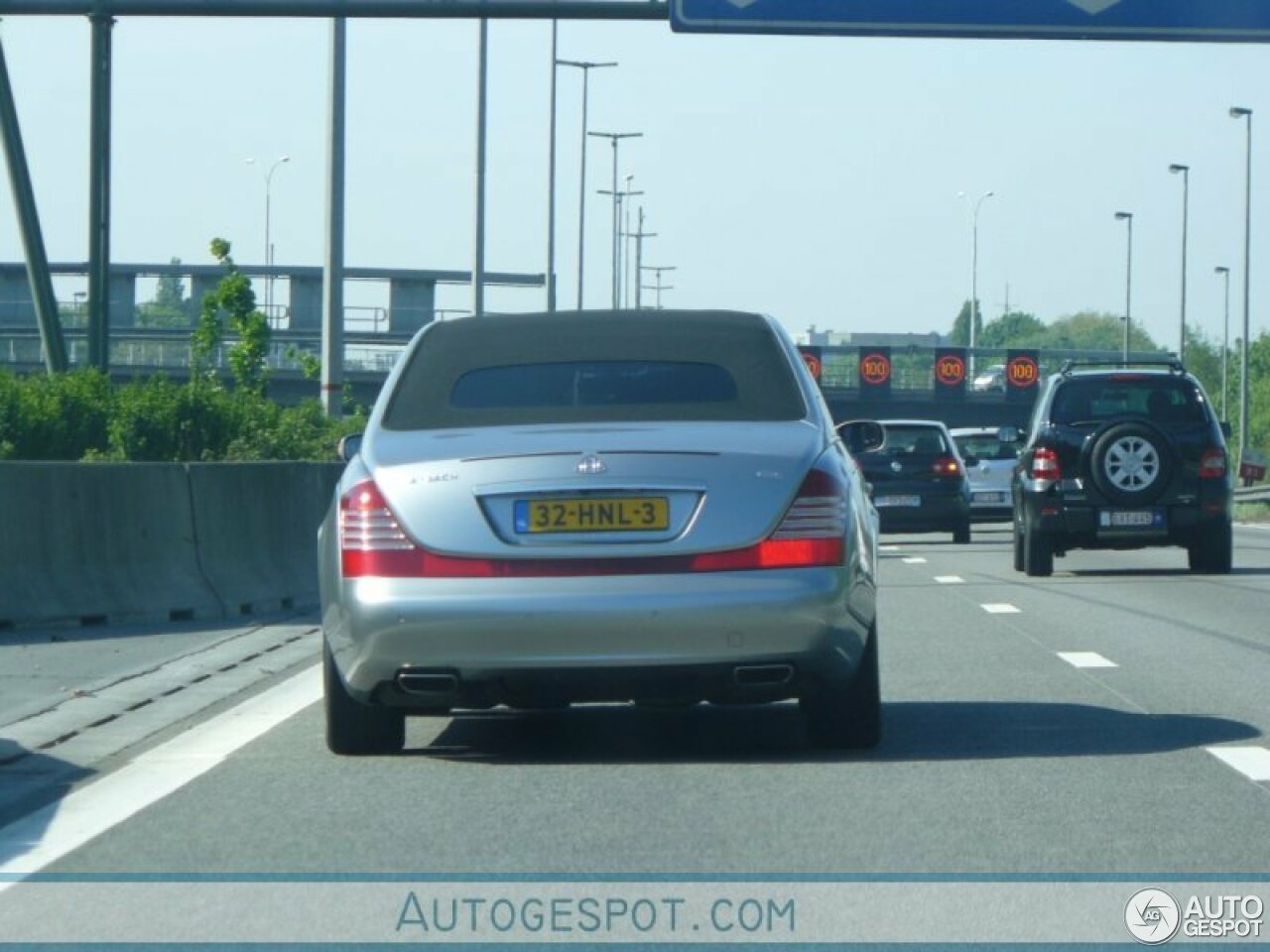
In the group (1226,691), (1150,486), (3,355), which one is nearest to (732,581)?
(1226,691)

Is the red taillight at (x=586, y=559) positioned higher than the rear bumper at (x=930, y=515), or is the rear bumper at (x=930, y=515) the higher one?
the red taillight at (x=586, y=559)

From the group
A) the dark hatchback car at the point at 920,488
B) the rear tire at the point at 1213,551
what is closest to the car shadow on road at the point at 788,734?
the rear tire at the point at 1213,551

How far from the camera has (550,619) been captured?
8.60 metres

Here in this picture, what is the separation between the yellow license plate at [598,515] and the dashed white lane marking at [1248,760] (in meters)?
2.04

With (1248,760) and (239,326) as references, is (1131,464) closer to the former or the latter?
(1248,760)

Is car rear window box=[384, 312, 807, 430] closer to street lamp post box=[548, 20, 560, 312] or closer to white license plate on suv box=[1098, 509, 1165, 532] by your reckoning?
white license plate on suv box=[1098, 509, 1165, 532]

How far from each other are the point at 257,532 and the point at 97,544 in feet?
7.23

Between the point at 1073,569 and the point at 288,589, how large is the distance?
949 centimetres

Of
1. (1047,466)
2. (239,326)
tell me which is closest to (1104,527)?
(1047,466)

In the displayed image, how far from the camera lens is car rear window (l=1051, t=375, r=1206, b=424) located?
22.4 meters

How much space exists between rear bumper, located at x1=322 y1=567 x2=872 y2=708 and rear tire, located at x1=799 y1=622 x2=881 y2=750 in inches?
15.1

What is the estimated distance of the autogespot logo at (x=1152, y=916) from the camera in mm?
6070

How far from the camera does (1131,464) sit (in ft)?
72.9

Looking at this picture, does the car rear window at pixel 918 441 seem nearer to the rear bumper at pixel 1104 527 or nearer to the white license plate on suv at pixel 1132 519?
the rear bumper at pixel 1104 527
